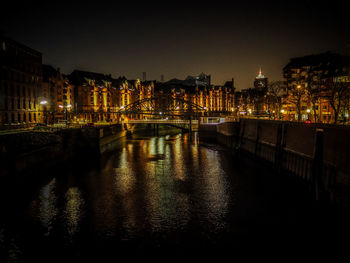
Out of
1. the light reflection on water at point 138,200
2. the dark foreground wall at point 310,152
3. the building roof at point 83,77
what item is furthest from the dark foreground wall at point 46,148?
the building roof at point 83,77

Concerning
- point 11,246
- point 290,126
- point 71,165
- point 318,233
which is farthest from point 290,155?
point 71,165

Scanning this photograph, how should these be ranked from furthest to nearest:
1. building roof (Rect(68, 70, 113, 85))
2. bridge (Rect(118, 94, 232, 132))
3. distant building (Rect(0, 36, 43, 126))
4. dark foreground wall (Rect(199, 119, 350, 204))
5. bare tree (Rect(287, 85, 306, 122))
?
building roof (Rect(68, 70, 113, 85)), bridge (Rect(118, 94, 232, 132)), bare tree (Rect(287, 85, 306, 122)), distant building (Rect(0, 36, 43, 126)), dark foreground wall (Rect(199, 119, 350, 204))

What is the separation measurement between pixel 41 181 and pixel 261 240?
19511 millimetres

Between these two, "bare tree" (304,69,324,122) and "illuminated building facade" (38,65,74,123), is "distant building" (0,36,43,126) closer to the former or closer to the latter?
"illuminated building facade" (38,65,74,123)

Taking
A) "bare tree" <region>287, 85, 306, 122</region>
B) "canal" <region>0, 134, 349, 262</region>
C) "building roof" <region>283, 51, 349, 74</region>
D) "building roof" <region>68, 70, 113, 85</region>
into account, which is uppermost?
"building roof" <region>283, 51, 349, 74</region>

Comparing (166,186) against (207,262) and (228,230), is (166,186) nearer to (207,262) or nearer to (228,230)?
(228,230)

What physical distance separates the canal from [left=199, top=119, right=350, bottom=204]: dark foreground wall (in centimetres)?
128

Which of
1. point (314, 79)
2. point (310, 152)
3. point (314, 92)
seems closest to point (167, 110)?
point (314, 92)

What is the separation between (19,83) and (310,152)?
53.2m

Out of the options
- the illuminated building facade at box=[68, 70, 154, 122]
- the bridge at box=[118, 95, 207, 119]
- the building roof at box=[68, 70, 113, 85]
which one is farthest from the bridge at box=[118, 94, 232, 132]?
the building roof at box=[68, 70, 113, 85]

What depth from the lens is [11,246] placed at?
13109 mm

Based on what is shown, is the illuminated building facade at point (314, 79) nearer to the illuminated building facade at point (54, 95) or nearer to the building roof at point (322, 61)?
the building roof at point (322, 61)

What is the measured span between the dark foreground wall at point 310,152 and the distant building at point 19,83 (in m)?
38.0

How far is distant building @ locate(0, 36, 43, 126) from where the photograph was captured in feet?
159
